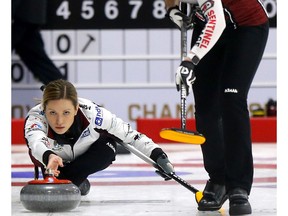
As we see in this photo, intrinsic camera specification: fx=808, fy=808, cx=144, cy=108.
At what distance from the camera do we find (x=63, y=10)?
736 centimetres

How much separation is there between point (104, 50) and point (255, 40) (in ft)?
14.6

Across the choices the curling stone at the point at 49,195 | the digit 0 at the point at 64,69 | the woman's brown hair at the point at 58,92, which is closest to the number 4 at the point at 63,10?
the digit 0 at the point at 64,69

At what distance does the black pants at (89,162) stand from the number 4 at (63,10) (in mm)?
3994

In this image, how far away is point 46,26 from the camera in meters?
7.34

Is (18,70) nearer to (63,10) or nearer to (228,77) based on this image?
(63,10)

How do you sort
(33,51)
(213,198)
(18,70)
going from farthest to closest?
(18,70) < (33,51) < (213,198)

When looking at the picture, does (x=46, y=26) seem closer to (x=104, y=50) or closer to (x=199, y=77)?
(x=104, y=50)

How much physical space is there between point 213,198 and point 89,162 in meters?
0.59

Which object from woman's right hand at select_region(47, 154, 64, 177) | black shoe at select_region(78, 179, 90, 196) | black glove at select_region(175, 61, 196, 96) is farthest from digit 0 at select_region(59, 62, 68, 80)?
black glove at select_region(175, 61, 196, 96)

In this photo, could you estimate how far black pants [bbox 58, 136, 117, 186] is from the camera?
11.1 ft

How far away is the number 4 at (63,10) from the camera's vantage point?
7352 millimetres

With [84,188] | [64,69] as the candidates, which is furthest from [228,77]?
[64,69]

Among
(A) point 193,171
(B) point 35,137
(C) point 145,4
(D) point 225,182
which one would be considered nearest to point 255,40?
(D) point 225,182

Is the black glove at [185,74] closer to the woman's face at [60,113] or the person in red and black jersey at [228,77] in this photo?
the person in red and black jersey at [228,77]
